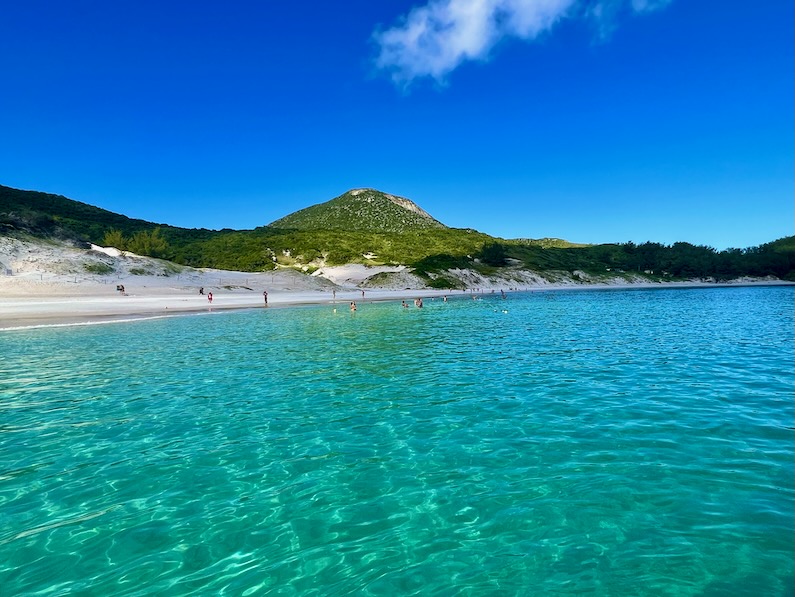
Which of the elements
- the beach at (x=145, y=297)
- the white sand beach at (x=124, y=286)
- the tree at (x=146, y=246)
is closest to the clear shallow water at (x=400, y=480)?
the beach at (x=145, y=297)

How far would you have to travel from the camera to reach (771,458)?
9344 mm

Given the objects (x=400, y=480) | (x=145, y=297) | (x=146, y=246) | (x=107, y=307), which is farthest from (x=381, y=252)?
(x=400, y=480)

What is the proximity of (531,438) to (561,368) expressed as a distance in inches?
348

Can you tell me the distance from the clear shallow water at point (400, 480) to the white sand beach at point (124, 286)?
1314 inches

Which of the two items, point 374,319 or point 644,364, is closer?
point 644,364

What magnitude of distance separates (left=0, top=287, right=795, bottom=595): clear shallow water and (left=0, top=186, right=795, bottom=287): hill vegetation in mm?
87811

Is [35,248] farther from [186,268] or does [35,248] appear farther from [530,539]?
[530,539]

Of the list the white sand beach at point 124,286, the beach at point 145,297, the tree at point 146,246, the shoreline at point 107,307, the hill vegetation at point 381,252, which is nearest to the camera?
the shoreline at point 107,307

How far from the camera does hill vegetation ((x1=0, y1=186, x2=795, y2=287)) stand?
4579 inches

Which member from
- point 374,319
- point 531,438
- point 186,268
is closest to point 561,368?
point 531,438

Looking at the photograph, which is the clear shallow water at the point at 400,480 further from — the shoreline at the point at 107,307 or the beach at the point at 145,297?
the beach at the point at 145,297

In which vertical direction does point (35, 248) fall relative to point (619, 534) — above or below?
above

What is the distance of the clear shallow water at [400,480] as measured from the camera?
602 cm

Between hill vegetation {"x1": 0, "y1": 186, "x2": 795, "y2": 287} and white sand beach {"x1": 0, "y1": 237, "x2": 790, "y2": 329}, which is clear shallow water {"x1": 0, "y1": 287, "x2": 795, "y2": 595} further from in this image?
hill vegetation {"x1": 0, "y1": 186, "x2": 795, "y2": 287}
